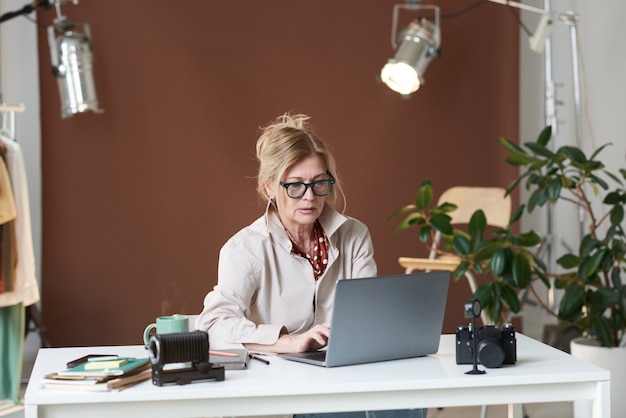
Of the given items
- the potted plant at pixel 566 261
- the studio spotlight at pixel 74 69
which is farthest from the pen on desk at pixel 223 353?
the studio spotlight at pixel 74 69

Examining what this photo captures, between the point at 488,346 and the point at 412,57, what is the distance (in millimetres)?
3069

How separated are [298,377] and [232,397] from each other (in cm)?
15

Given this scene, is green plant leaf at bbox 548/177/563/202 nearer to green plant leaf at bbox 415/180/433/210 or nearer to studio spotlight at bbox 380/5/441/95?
green plant leaf at bbox 415/180/433/210

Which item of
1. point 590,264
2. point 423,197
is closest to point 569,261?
point 590,264

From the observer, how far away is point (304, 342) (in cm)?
201

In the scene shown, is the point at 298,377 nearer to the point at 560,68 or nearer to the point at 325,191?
the point at 325,191

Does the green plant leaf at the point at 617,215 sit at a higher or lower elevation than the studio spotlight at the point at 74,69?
lower

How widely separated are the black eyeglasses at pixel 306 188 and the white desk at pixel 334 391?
523mm

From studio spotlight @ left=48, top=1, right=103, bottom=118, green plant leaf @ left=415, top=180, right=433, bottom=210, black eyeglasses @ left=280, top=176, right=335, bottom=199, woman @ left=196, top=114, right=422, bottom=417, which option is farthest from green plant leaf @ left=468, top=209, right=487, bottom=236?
studio spotlight @ left=48, top=1, right=103, bottom=118

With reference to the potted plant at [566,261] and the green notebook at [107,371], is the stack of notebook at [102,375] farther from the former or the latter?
the potted plant at [566,261]

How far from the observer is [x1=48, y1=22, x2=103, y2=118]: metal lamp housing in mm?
4324

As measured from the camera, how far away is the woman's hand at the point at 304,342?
2.00 metres

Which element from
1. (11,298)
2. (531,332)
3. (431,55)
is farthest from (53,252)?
(531,332)

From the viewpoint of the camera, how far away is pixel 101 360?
5.90 feet
